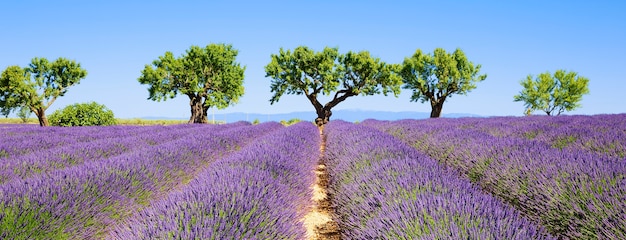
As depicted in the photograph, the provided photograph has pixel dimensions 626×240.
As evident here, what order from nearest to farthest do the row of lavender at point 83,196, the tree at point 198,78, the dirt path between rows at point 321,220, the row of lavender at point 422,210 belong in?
the row of lavender at point 422,210, the row of lavender at point 83,196, the dirt path between rows at point 321,220, the tree at point 198,78

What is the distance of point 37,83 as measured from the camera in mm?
28703

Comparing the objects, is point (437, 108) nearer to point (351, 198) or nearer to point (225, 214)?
point (351, 198)

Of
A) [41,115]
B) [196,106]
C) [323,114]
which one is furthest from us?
[323,114]

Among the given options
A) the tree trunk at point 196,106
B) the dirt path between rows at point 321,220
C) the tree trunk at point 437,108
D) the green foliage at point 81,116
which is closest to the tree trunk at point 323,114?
the tree trunk at point 196,106

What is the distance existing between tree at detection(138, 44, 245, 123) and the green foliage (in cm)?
681

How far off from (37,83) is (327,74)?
2235cm

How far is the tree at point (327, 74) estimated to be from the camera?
1159 inches

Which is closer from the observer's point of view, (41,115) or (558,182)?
(558,182)

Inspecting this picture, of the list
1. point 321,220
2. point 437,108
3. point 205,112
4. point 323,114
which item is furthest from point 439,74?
point 321,220

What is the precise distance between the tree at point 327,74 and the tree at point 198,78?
11.3 ft

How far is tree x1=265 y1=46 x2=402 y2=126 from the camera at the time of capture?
29.4 metres

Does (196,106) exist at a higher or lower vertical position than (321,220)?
higher

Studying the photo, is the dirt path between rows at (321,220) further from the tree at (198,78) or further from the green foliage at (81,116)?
the tree at (198,78)

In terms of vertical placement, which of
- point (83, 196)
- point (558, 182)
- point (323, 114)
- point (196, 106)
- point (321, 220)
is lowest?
point (321, 220)
